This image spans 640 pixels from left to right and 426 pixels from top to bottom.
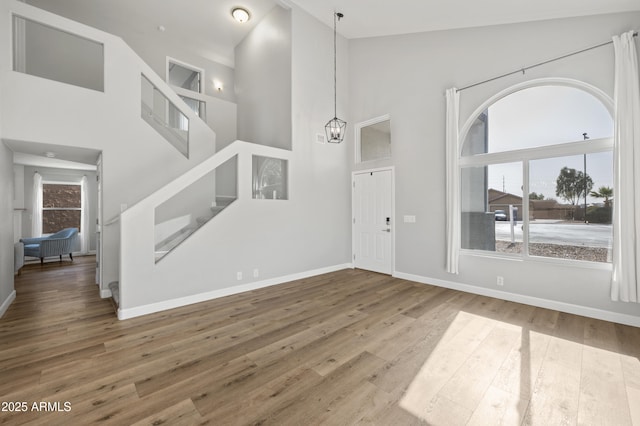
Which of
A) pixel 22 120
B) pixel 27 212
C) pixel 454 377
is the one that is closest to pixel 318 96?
pixel 22 120

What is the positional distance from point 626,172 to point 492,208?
1.45 m

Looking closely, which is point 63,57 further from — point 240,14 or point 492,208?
point 492,208

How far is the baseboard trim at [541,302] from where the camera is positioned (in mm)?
3114

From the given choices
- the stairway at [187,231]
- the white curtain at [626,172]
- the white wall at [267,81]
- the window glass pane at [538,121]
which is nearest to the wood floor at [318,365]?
the white curtain at [626,172]

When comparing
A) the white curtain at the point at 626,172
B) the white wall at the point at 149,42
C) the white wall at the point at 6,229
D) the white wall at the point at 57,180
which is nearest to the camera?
the white curtain at the point at 626,172

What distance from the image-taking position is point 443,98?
15.0 feet

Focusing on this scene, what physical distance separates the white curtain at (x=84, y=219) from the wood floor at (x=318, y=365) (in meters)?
5.17

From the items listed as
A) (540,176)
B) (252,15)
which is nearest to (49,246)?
(252,15)

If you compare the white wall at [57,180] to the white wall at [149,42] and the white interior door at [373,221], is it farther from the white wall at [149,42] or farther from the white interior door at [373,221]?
the white interior door at [373,221]

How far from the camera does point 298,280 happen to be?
5004mm

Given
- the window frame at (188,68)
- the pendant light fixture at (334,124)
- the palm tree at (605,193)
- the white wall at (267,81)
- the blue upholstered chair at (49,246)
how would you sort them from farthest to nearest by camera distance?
the window frame at (188,68) < the blue upholstered chair at (49,246) < the white wall at (267,81) < the pendant light fixture at (334,124) < the palm tree at (605,193)

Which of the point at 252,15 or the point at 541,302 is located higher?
the point at 252,15

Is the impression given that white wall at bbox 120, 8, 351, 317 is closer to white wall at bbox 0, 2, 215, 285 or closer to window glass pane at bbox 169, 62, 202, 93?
white wall at bbox 0, 2, 215, 285

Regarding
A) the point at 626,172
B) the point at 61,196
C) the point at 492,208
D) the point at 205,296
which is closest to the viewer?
the point at 626,172
